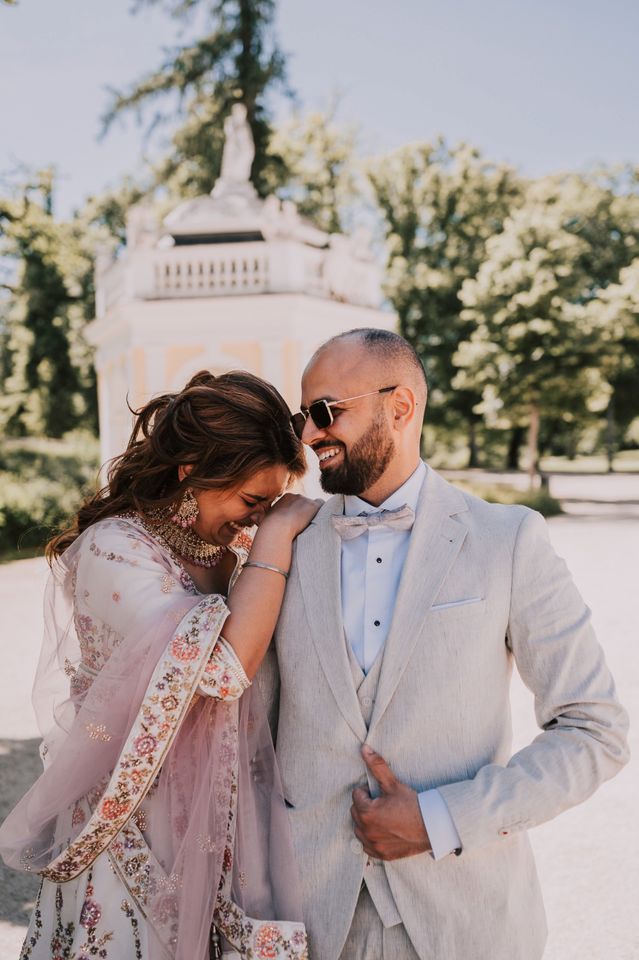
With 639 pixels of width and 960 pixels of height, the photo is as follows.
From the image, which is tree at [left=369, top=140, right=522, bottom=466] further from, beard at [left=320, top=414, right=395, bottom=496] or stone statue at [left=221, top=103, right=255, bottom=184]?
beard at [left=320, top=414, right=395, bottom=496]

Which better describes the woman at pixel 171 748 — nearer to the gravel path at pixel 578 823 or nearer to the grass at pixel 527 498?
the gravel path at pixel 578 823

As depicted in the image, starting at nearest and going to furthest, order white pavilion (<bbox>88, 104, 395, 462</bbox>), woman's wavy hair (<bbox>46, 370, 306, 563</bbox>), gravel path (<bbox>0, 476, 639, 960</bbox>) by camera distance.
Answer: woman's wavy hair (<bbox>46, 370, 306, 563</bbox>), gravel path (<bbox>0, 476, 639, 960</bbox>), white pavilion (<bbox>88, 104, 395, 462</bbox>)

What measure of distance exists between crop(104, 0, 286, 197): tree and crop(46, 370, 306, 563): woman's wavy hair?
65.1 feet

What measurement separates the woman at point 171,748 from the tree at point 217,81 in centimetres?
2000

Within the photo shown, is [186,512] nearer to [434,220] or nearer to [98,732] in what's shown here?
[98,732]

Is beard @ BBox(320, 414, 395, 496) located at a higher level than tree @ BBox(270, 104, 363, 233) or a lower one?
lower

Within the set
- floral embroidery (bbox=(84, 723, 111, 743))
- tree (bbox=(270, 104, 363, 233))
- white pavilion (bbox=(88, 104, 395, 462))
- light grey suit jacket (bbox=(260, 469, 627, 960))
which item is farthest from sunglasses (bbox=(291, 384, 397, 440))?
tree (bbox=(270, 104, 363, 233))

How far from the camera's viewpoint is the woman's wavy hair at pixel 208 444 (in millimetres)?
2492

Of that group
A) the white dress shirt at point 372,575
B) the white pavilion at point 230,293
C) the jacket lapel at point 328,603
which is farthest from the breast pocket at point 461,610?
the white pavilion at point 230,293

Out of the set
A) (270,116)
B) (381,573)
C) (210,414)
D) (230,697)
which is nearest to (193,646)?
(230,697)

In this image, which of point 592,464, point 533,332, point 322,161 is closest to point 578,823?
point 533,332

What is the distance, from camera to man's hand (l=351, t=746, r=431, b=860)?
1974 mm

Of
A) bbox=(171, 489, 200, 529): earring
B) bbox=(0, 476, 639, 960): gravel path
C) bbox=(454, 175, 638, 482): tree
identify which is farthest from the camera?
bbox=(454, 175, 638, 482): tree

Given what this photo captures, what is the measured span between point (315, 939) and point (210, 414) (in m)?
1.40
